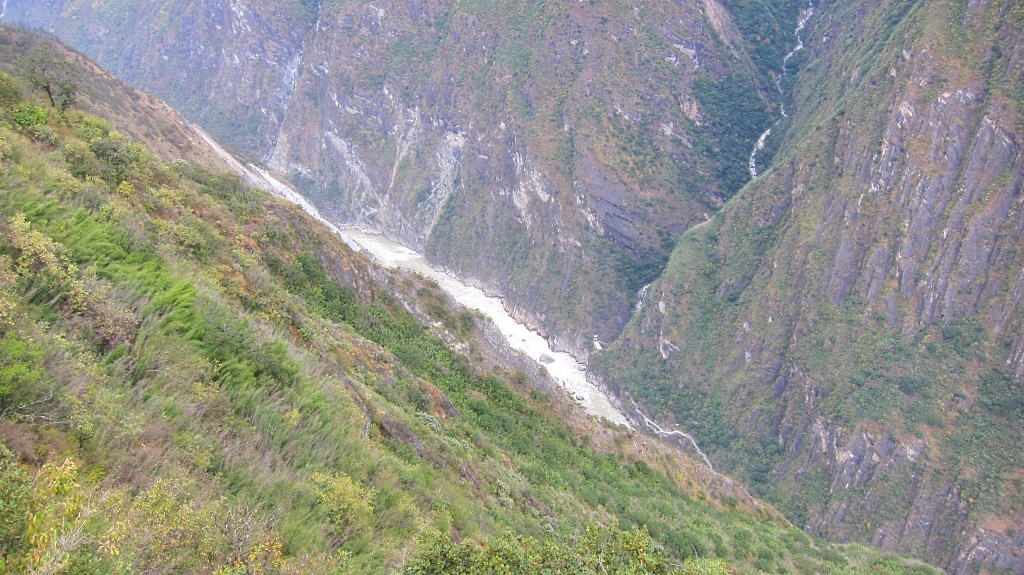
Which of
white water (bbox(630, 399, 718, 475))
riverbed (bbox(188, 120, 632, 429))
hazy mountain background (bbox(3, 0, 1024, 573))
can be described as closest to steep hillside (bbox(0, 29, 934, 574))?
riverbed (bbox(188, 120, 632, 429))

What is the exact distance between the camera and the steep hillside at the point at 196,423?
5.67 metres

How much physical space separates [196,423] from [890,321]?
231 feet

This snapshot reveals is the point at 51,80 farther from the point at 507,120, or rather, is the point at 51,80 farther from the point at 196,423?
the point at 507,120

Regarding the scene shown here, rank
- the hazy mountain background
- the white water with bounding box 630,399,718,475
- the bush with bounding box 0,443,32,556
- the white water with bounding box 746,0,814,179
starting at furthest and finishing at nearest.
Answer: the white water with bounding box 746,0,814,179 → the white water with bounding box 630,399,718,475 → the hazy mountain background → the bush with bounding box 0,443,32,556

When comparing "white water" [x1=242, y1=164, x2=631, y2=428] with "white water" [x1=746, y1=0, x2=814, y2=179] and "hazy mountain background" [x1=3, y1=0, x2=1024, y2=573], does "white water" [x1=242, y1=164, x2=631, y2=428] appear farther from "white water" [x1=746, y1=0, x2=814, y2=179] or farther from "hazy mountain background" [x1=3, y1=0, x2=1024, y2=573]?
"white water" [x1=746, y1=0, x2=814, y2=179]

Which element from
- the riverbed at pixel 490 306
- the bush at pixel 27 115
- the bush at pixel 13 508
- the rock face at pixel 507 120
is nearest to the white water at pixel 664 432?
the riverbed at pixel 490 306

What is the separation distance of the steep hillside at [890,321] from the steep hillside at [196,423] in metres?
49.1

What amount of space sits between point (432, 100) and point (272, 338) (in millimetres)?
118665

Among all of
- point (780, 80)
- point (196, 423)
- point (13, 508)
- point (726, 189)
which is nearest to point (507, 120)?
point (726, 189)

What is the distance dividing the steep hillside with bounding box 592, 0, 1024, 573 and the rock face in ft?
61.7

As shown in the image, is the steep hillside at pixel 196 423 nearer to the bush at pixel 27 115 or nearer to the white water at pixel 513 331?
the bush at pixel 27 115

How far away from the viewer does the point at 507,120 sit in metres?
107

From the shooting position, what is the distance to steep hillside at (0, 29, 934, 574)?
5668 millimetres

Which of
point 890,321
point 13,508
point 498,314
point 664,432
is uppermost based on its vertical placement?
point 890,321
